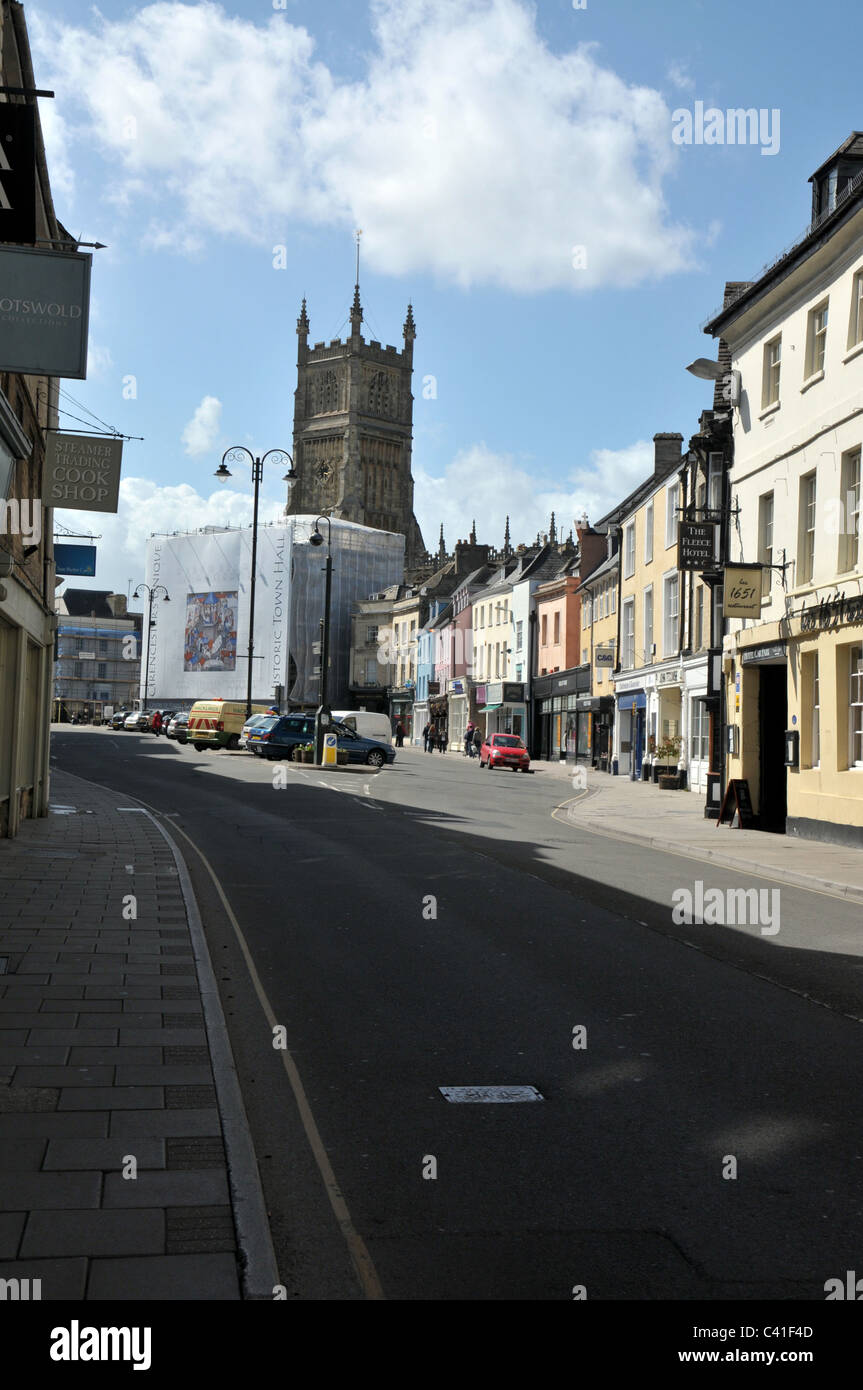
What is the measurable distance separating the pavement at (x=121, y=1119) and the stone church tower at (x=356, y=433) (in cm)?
12609

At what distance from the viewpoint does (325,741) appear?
40438mm

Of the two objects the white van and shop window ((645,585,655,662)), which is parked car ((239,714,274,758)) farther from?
shop window ((645,585,655,662))

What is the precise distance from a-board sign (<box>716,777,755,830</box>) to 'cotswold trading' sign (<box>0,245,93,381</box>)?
15.9 metres

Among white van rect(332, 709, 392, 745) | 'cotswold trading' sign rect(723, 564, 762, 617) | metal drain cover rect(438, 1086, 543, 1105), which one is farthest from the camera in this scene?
white van rect(332, 709, 392, 745)

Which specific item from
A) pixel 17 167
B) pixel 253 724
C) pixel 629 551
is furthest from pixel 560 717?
pixel 17 167

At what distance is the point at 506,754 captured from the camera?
153ft

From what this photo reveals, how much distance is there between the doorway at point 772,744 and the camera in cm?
2403

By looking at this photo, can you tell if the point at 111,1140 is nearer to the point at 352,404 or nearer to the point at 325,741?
the point at 325,741

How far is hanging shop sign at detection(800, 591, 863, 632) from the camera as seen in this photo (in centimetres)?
1928

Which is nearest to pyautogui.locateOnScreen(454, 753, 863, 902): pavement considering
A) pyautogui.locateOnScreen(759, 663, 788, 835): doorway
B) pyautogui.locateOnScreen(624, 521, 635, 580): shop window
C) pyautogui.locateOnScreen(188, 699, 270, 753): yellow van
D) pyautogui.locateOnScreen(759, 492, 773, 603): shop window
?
pyautogui.locateOnScreen(759, 663, 788, 835): doorway

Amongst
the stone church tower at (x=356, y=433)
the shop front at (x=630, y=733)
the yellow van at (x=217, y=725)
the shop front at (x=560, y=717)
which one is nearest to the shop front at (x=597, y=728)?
the shop front at (x=560, y=717)

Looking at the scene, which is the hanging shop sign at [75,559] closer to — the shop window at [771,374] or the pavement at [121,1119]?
the pavement at [121,1119]

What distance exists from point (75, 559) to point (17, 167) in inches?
528
